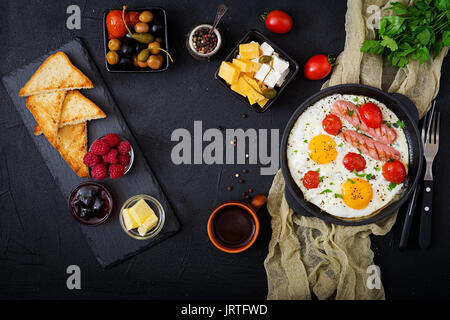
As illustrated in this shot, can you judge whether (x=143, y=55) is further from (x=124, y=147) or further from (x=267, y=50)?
(x=267, y=50)

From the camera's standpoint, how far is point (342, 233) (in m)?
2.23

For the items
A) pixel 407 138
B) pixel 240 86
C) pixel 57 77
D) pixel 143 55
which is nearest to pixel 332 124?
pixel 407 138

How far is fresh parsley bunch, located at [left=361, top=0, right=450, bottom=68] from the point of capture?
2049 mm

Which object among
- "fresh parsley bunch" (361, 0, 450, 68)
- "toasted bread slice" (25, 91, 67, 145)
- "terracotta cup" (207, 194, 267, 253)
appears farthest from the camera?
"toasted bread slice" (25, 91, 67, 145)

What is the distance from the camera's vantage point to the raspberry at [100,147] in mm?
2148

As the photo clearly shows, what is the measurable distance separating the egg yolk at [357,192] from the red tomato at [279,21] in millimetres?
1057

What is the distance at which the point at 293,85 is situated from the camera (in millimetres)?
2307

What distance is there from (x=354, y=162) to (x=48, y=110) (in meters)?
1.98

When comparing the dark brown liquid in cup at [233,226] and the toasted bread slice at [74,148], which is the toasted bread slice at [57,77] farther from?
the dark brown liquid in cup at [233,226]

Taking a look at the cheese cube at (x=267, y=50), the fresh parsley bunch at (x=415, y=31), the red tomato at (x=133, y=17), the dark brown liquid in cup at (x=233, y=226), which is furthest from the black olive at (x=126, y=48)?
the fresh parsley bunch at (x=415, y=31)

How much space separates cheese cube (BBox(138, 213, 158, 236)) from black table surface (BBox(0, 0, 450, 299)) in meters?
0.19

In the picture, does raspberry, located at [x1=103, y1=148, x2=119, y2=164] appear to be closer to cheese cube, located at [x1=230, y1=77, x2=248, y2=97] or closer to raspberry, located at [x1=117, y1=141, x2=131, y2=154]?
raspberry, located at [x1=117, y1=141, x2=131, y2=154]

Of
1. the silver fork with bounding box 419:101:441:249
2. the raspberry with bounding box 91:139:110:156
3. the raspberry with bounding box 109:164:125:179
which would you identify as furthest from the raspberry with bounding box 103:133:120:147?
the silver fork with bounding box 419:101:441:249
